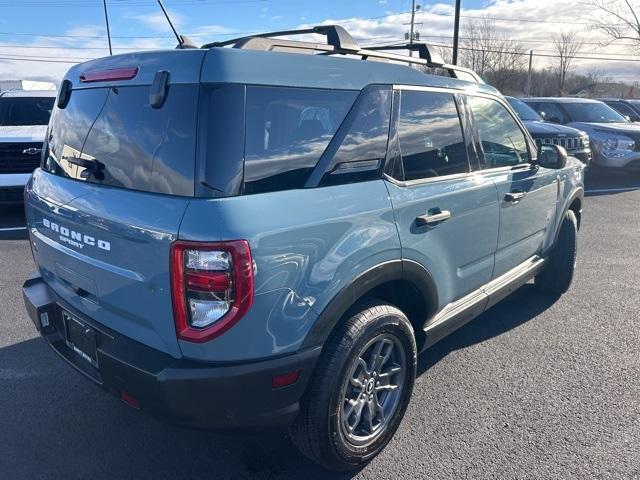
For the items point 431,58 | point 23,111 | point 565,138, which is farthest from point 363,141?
point 565,138

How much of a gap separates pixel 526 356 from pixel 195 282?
9.05ft

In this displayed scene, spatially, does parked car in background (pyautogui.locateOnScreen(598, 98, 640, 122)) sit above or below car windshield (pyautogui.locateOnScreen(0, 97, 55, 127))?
below

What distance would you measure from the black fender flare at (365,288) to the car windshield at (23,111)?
25.1ft

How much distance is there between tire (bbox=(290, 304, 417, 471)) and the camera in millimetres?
2389

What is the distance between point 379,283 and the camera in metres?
2.56

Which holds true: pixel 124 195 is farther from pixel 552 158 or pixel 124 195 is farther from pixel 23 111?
pixel 23 111

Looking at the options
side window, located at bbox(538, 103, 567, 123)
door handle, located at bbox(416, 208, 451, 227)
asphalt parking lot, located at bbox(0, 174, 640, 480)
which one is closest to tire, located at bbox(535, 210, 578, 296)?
asphalt parking lot, located at bbox(0, 174, 640, 480)

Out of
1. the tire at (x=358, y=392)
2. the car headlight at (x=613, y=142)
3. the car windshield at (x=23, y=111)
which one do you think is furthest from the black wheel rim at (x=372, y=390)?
the car headlight at (x=613, y=142)

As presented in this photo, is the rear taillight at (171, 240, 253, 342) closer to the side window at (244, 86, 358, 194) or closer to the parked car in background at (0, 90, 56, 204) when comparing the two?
the side window at (244, 86, 358, 194)

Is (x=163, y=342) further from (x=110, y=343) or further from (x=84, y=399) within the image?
(x=84, y=399)

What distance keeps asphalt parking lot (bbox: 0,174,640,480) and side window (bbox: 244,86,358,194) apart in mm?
1126

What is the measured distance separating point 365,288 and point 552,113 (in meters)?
11.8

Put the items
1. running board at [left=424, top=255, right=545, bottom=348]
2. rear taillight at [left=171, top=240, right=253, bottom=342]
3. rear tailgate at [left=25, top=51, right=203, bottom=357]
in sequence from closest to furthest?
1. rear taillight at [left=171, top=240, right=253, bottom=342]
2. rear tailgate at [left=25, top=51, right=203, bottom=357]
3. running board at [left=424, top=255, right=545, bottom=348]

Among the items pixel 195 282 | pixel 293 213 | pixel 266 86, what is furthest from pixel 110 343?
pixel 266 86
